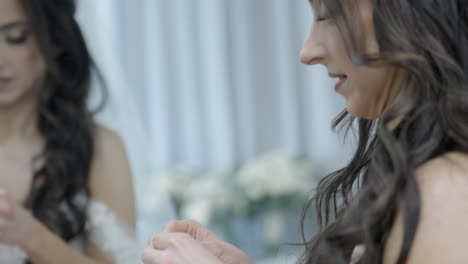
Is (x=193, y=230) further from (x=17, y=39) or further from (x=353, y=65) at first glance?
(x=17, y=39)

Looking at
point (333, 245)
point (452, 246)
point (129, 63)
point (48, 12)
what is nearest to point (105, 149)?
point (48, 12)

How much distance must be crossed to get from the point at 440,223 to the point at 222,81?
104 inches

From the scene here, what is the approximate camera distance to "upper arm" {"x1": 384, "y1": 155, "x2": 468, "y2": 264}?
83cm

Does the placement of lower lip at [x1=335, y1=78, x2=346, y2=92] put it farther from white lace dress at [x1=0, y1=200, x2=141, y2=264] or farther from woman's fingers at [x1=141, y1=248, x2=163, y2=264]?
white lace dress at [x1=0, y1=200, x2=141, y2=264]

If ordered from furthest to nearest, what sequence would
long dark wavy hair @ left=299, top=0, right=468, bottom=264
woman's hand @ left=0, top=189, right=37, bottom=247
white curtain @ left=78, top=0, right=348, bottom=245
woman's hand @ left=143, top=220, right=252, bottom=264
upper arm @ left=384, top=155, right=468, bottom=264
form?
white curtain @ left=78, top=0, right=348, bottom=245, woman's hand @ left=0, top=189, right=37, bottom=247, woman's hand @ left=143, top=220, right=252, bottom=264, long dark wavy hair @ left=299, top=0, right=468, bottom=264, upper arm @ left=384, top=155, right=468, bottom=264

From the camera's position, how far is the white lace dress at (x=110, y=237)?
1.87 m

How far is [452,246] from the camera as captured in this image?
835 mm

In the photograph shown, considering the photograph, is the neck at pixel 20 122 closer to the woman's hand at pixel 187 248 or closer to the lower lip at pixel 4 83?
the lower lip at pixel 4 83

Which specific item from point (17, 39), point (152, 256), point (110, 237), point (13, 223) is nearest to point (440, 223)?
point (152, 256)

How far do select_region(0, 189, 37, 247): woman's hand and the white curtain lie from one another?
1664 mm

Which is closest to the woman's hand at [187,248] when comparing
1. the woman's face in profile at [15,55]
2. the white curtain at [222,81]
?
the woman's face in profile at [15,55]

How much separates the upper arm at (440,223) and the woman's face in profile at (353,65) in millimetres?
163

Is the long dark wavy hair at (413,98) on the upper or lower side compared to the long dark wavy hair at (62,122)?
upper

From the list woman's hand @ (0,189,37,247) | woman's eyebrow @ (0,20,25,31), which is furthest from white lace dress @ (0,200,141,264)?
woman's eyebrow @ (0,20,25,31)
